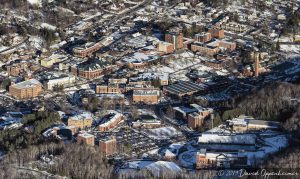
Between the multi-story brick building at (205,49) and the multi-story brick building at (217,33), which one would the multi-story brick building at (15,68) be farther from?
the multi-story brick building at (217,33)

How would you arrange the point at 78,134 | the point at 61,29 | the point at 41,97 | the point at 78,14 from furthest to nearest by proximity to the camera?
the point at 78,14
the point at 61,29
the point at 41,97
the point at 78,134

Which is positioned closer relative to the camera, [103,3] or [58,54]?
[58,54]

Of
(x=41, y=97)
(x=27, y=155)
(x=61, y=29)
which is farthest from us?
(x=61, y=29)


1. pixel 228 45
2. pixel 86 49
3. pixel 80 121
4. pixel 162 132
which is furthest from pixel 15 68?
pixel 228 45

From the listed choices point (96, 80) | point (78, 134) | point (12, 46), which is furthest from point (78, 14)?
point (78, 134)

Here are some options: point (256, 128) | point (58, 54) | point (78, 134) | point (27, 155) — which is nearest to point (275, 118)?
Result: point (256, 128)

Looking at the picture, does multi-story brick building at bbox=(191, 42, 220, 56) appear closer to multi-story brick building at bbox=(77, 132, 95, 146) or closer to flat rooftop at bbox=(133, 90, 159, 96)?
flat rooftop at bbox=(133, 90, 159, 96)

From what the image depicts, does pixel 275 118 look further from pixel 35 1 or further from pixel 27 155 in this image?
pixel 35 1
